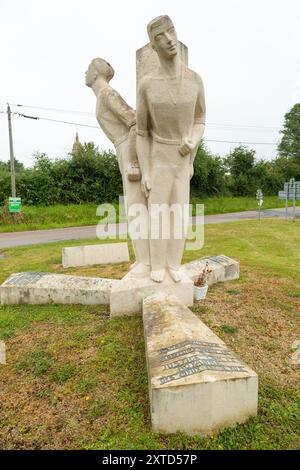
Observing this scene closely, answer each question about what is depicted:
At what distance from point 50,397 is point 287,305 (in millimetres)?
2703

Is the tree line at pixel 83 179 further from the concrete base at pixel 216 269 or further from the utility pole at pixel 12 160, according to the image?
the concrete base at pixel 216 269

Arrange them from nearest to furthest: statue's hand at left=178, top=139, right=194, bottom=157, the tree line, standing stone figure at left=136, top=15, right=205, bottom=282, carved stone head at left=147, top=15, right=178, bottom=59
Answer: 1. carved stone head at left=147, top=15, right=178, bottom=59
2. standing stone figure at left=136, top=15, right=205, bottom=282
3. statue's hand at left=178, top=139, right=194, bottom=157
4. the tree line

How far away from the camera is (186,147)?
3.31 meters

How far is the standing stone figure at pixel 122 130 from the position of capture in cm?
376

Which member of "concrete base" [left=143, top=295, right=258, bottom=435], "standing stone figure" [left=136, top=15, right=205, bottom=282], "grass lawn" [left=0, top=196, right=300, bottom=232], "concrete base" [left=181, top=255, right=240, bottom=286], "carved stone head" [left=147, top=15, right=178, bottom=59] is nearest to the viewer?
"concrete base" [left=143, top=295, right=258, bottom=435]

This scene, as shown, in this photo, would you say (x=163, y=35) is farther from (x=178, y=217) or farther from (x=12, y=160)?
(x=12, y=160)

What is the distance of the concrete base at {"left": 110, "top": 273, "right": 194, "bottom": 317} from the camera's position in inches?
137

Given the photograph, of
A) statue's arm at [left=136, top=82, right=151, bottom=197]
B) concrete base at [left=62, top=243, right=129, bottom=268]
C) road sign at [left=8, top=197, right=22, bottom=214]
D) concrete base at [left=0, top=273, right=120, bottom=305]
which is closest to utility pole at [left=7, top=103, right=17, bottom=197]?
road sign at [left=8, top=197, right=22, bottom=214]

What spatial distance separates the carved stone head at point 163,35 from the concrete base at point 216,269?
2.52m

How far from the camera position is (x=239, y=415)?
1.87 meters

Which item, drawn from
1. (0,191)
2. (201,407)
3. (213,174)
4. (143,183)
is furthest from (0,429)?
(213,174)

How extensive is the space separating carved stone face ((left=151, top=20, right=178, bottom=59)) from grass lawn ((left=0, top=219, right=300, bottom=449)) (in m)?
2.59

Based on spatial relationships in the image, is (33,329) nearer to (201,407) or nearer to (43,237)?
(201,407)

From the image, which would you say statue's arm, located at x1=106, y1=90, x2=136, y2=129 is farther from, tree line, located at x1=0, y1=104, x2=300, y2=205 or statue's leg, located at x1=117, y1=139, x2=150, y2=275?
tree line, located at x1=0, y1=104, x2=300, y2=205
